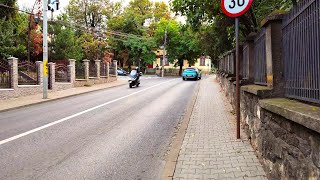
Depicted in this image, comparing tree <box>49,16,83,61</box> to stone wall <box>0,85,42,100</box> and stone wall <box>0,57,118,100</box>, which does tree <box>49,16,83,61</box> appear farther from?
stone wall <box>0,85,42,100</box>

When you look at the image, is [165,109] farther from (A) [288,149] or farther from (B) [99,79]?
(B) [99,79]

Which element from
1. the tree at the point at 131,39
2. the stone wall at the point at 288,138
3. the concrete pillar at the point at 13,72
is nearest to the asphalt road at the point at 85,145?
the stone wall at the point at 288,138

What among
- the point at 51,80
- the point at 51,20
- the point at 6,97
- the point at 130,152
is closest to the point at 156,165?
the point at 130,152

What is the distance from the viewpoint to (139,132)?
8.16m

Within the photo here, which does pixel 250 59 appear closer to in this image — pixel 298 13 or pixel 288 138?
pixel 298 13

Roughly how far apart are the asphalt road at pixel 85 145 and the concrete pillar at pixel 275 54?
2.27m

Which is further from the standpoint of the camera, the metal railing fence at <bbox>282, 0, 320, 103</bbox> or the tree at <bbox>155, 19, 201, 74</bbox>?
the tree at <bbox>155, 19, 201, 74</bbox>

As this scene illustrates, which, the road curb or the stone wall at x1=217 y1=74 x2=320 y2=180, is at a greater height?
the stone wall at x1=217 y1=74 x2=320 y2=180

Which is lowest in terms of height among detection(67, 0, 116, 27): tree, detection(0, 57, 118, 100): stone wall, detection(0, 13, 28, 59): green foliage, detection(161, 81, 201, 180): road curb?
detection(161, 81, 201, 180): road curb

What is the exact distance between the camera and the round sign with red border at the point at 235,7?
6645 mm

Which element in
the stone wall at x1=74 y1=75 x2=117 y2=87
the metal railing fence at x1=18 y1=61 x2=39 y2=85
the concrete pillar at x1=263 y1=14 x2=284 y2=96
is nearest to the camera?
the concrete pillar at x1=263 y1=14 x2=284 y2=96

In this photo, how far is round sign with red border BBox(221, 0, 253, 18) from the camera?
262 inches

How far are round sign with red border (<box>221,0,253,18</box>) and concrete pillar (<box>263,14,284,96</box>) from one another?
170 centimetres

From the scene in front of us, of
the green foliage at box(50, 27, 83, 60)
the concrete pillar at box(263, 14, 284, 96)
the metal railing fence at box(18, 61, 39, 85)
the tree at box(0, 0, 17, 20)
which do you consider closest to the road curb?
the concrete pillar at box(263, 14, 284, 96)
